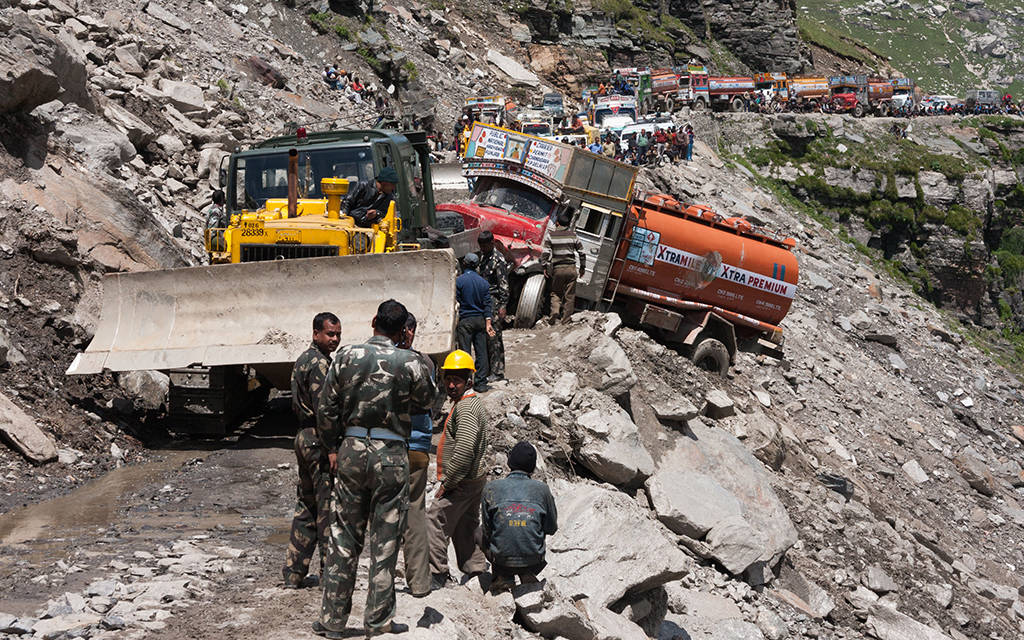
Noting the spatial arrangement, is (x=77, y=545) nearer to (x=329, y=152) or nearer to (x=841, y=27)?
(x=329, y=152)

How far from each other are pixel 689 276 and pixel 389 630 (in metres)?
11.0

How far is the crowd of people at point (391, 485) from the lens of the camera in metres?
4.51

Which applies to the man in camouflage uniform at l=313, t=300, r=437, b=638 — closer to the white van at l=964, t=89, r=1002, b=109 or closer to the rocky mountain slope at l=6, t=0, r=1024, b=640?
Result: the rocky mountain slope at l=6, t=0, r=1024, b=640

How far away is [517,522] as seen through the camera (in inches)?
220

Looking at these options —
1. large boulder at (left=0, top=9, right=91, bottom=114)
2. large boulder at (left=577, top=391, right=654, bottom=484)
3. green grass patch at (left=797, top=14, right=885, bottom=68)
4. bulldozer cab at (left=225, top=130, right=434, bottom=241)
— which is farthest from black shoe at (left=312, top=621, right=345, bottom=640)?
green grass patch at (left=797, top=14, right=885, bottom=68)

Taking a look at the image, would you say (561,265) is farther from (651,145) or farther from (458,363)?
(651,145)

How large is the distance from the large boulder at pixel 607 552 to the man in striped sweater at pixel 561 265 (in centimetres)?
585

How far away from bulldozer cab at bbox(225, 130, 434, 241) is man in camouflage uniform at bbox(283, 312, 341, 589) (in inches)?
196

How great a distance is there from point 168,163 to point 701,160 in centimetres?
2440

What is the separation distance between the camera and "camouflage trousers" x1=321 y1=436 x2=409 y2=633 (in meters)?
4.48

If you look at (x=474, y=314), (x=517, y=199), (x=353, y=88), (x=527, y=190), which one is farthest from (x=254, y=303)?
(x=353, y=88)

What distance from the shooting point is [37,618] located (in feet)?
14.5

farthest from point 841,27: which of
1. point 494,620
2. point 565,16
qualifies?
point 494,620

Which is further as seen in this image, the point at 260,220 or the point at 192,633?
the point at 260,220
